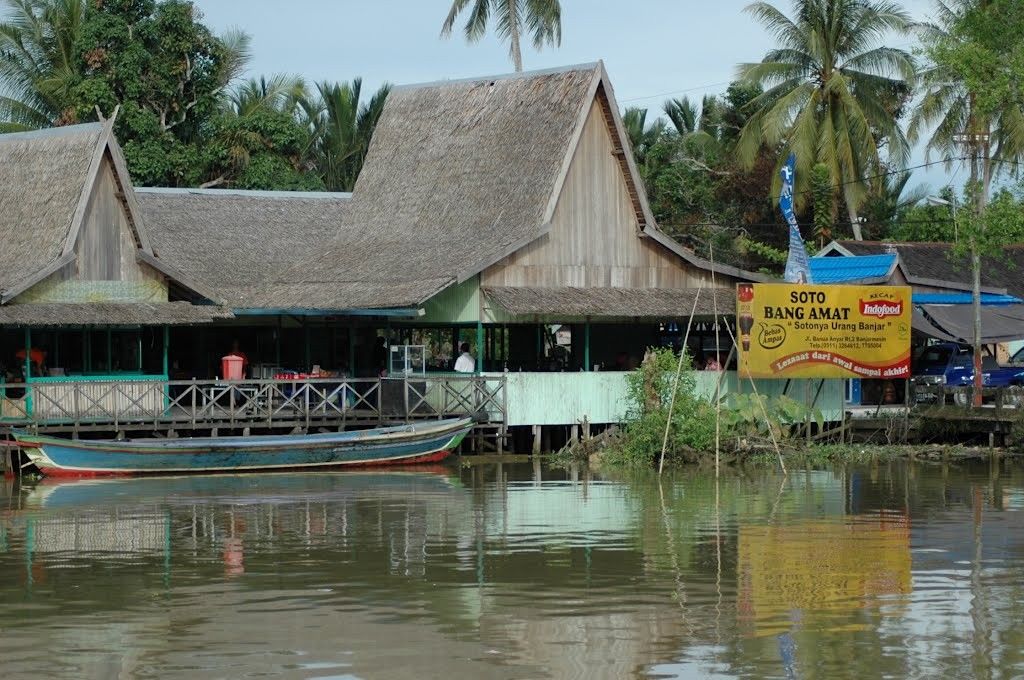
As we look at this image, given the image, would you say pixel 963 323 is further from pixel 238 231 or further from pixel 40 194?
pixel 40 194

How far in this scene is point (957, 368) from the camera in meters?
39.9

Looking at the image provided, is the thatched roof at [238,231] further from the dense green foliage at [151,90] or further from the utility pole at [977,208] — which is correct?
the utility pole at [977,208]

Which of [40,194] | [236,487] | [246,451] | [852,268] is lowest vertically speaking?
→ [236,487]

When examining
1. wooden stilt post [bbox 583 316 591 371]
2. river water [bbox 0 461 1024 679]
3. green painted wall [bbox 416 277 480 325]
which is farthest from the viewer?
wooden stilt post [bbox 583 316 591 371]

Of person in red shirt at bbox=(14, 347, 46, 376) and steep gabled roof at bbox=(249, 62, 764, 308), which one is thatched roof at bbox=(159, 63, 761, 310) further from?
person in red shirt at bbox=(14, 347, 46, 376)

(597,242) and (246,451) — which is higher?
(597,242)

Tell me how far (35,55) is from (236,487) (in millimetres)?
26450

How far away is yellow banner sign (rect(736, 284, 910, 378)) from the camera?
32312 millimetres

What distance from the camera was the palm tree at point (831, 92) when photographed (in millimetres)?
50938

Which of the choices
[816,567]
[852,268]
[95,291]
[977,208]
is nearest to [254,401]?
[95,291]

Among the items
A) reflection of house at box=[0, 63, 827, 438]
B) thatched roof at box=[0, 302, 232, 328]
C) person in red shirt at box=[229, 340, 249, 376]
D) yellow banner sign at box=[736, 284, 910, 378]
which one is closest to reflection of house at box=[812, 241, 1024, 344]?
yellow banner sign at box=[736, 284, 910, 378]

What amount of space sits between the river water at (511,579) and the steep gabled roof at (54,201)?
198 inches

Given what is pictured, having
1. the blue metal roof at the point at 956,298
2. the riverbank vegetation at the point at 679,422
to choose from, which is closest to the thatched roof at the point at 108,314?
the riverbank vegetation at the point at 679,422

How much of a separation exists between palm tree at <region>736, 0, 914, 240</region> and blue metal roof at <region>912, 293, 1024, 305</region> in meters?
9.57
